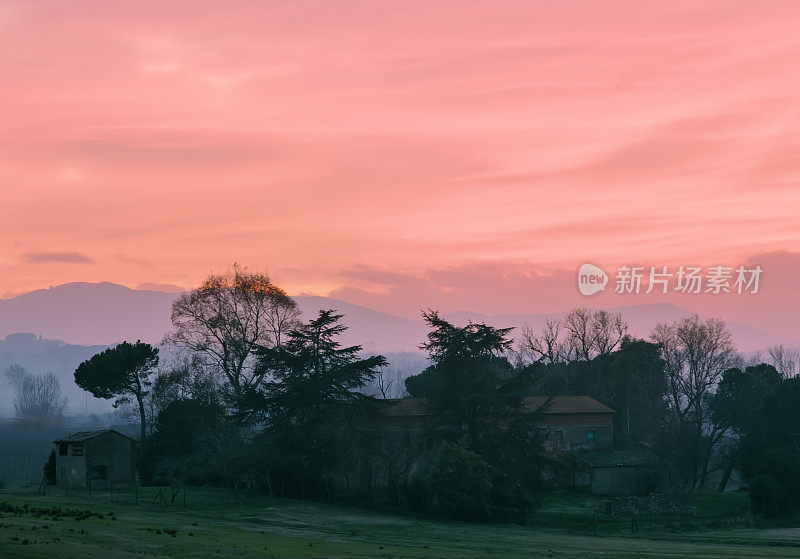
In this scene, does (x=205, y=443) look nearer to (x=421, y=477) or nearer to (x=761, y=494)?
(x=421, y=477)

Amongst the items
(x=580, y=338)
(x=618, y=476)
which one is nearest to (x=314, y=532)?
(x=618, y=476)

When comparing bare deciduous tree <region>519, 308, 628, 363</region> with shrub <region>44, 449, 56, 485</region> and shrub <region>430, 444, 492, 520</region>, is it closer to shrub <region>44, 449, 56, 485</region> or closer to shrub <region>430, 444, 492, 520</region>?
shrub <region>430, 444, 492, 520</region>

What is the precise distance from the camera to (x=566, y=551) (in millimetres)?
48219

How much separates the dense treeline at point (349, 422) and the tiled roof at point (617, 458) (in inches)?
86.6

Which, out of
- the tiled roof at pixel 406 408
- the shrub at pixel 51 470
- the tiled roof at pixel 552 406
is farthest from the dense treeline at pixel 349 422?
the shrub at pixel 51 470

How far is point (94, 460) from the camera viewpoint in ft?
246

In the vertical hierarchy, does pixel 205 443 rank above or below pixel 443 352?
below

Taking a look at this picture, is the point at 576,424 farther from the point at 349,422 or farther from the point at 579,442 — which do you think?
the point at 349,422

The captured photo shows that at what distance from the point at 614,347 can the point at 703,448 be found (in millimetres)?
29433

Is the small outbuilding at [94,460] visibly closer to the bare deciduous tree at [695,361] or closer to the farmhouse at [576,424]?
the farmhouse at [576,424]

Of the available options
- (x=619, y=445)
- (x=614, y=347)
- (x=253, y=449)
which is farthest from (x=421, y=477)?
(x=614, y=347)

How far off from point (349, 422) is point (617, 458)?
2901 centimetres

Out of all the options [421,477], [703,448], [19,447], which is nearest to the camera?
[421,477]

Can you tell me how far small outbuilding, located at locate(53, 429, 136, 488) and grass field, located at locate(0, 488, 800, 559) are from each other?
4.24 meters
